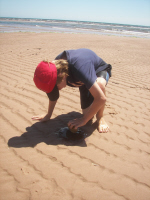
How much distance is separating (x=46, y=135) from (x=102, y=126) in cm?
82

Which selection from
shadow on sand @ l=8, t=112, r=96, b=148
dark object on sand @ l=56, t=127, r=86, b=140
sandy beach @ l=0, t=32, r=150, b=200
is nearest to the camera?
sandy beach @ l=0, t=32, r=150, b=200

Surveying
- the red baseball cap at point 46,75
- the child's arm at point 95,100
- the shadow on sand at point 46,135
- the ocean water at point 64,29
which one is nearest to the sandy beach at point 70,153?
the shadow on sand at point 46,135

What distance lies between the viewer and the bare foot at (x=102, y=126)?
224cm

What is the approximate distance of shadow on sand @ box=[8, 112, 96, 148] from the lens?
6.41 ft

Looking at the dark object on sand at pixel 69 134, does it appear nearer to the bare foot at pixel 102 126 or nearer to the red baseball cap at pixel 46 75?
the bare foot at pixel 102 126

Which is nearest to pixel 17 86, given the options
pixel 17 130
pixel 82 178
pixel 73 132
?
pixel 17 130

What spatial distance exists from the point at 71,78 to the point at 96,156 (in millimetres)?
957

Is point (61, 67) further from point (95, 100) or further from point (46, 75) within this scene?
point (95, 100)

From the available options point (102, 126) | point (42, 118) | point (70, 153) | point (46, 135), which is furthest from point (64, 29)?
point (70, 153)

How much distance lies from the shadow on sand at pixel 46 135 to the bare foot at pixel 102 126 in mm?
101

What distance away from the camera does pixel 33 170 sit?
158 cm

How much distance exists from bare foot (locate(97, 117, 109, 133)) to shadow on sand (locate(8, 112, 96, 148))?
101 mm

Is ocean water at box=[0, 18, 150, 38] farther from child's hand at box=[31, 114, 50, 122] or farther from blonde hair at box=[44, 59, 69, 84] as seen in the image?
blonde hair at box=[44, 59, 69, 84]

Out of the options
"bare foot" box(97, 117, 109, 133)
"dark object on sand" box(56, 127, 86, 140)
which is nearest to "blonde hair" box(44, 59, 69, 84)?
"dark object on sand" box(56, 127, 86, 140)
